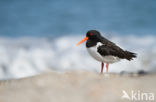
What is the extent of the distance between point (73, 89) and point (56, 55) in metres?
12.0

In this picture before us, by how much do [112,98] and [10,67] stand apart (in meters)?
10.7

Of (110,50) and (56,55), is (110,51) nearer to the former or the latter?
(110,50)

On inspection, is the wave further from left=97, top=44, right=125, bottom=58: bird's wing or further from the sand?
the sand

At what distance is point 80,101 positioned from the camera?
6.17 m

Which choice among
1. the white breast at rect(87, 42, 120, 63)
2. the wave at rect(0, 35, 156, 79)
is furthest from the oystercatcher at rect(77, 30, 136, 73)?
the wave at rect(0, 35, 156, 79)

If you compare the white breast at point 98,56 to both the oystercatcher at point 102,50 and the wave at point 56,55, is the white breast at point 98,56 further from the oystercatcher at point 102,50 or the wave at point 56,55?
the wave at point 56,55

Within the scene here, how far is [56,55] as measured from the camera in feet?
60.3

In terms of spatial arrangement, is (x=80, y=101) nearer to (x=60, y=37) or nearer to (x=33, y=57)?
(x=33, y=57)

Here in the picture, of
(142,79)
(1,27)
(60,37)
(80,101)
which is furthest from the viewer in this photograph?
(1,27)

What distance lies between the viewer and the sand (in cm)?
623

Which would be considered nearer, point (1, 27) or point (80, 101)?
point (80, 101)

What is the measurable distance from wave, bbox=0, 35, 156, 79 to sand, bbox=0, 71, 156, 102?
22.1 feet

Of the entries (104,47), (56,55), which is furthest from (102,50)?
(56,55)

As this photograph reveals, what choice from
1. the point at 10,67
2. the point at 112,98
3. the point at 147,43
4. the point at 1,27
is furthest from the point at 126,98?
the point at 1,27
